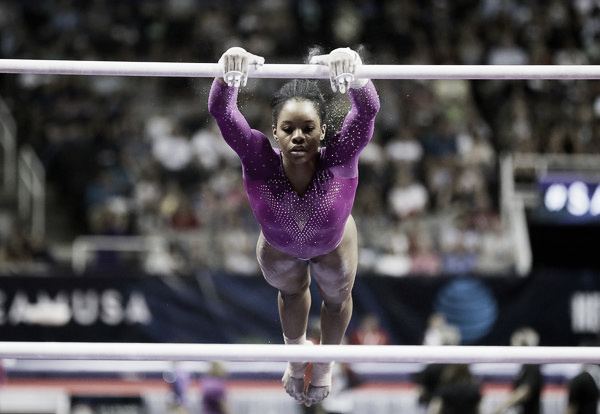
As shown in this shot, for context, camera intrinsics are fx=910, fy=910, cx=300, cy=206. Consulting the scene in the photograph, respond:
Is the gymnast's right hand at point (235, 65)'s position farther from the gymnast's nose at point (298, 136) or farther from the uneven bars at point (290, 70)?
the gymnast's nose at point (298, 136)

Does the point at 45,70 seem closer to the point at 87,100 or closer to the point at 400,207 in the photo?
the point at 400,207

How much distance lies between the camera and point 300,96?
3756 millimetres

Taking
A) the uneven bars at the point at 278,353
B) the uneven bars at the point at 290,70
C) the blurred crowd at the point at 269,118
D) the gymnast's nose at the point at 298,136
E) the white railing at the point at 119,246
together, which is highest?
the blurred crowd at the point at 269,118

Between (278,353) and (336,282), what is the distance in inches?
23.9

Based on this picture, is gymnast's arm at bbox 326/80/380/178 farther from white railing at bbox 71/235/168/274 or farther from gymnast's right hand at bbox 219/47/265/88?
white railing at bbox 71/235/168/274

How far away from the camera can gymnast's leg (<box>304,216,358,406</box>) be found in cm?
393

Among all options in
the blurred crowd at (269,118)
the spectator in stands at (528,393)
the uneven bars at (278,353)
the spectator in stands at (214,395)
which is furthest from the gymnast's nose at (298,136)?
the blurred crowd at (269,118)

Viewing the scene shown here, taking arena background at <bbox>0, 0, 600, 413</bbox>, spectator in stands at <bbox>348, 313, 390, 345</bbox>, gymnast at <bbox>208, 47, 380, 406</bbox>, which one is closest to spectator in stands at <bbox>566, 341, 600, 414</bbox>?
arena background at <bbox>0, 0, 600, 413</bbox>

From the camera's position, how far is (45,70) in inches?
146

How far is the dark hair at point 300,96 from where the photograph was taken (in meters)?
3.76

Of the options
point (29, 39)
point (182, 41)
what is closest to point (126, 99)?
point (182, 41)

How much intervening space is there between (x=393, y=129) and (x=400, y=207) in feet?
4.08

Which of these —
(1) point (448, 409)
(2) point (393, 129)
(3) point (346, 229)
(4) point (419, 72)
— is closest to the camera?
(4) point (419, 72)

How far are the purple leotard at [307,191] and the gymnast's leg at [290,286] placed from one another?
7cm
